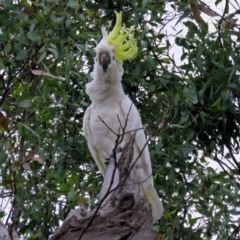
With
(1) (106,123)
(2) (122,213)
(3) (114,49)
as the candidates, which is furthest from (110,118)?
(2) (122,213)

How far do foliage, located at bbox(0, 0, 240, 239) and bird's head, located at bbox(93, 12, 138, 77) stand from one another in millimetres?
112

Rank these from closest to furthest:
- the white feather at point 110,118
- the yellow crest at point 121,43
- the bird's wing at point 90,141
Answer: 1. the yellow crest at point 121,43
2. the white feather at point 110,118
3. the bird's wing at point 90,141

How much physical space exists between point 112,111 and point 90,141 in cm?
18

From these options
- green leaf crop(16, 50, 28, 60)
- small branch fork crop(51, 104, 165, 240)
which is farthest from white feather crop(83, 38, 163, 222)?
small branch fork crop(51, 104, 165, 240)

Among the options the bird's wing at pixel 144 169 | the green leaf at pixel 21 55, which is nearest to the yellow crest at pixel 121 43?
the bird's wing at pixel 144 169

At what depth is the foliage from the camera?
3264mm

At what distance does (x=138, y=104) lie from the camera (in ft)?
12.1

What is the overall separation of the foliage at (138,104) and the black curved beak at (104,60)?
0.12 metres

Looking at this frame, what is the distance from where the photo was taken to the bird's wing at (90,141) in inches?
132

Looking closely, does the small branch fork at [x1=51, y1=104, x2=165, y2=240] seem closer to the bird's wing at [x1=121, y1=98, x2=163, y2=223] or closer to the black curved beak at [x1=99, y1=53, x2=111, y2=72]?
the bird's wing at [x1=121, y1=98, x2=163, y2=223]

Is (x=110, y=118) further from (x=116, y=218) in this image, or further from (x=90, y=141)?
(x=116, y=218)

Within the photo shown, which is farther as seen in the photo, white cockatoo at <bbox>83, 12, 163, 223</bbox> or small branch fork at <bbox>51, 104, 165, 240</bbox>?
white cockatoo at <bbox>83, 12, 163, 223</bbox>

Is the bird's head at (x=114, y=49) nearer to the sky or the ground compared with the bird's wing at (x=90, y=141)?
nearer to the sky

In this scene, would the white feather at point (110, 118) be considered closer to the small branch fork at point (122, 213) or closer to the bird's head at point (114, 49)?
the bird's head at point (114, 49)
